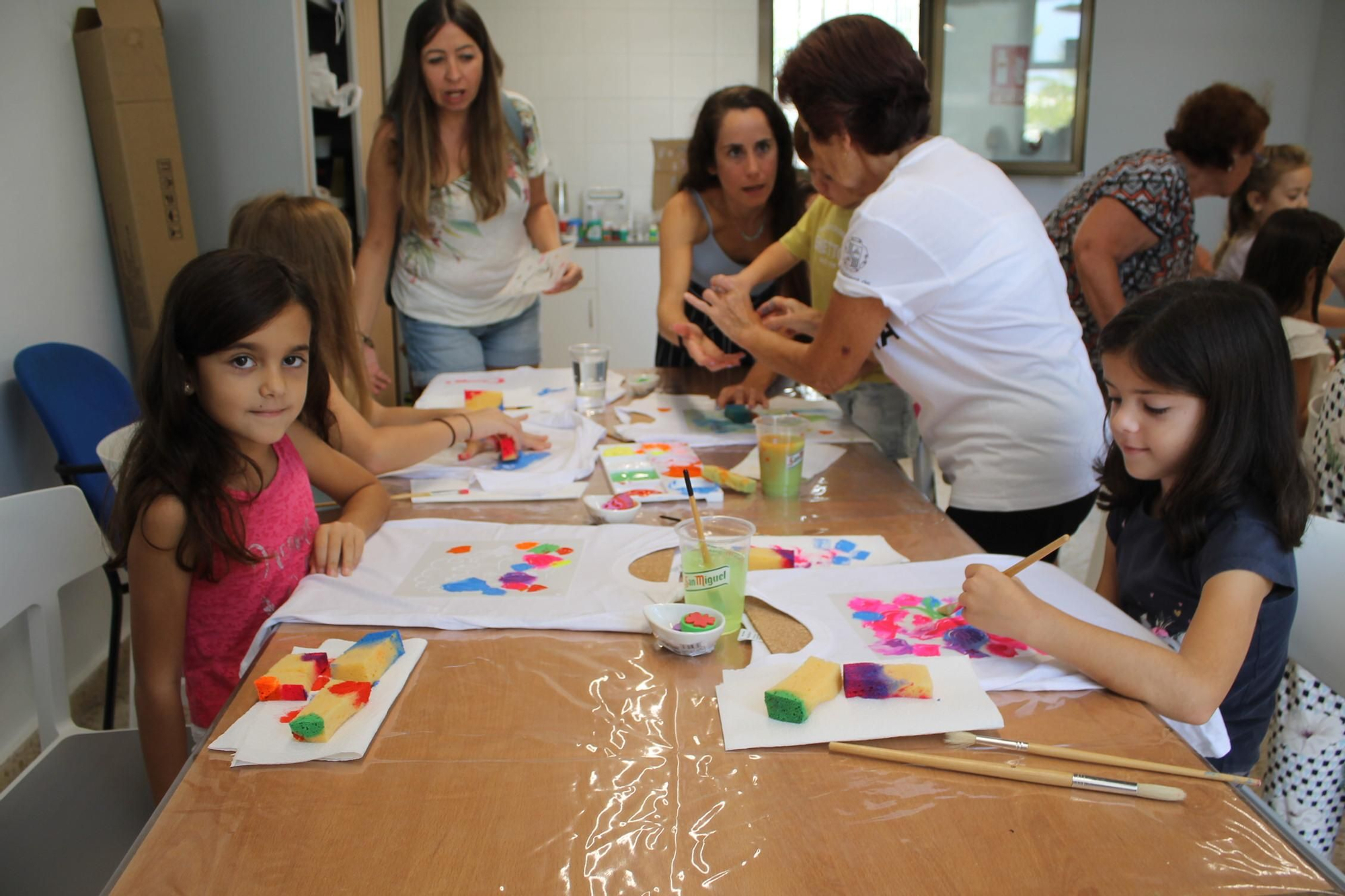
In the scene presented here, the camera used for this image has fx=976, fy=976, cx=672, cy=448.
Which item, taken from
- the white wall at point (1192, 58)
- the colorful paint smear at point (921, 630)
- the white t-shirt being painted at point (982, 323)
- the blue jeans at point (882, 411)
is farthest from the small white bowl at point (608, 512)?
the white wall at point (1192, 58)

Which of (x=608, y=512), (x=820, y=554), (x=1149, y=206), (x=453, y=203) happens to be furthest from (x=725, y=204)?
(x=820, y=554)

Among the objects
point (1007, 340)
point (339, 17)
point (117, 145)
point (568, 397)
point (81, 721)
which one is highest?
point (339, 17)

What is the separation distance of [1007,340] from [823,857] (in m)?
1.09

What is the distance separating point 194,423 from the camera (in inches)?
51.6

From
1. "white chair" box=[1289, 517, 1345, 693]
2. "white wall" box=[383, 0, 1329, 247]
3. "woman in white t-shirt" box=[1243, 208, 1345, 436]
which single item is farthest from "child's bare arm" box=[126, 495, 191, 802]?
"white wall" box=[383, 0, 1329, 247]

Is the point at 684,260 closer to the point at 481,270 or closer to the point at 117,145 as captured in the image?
the point at 481,270

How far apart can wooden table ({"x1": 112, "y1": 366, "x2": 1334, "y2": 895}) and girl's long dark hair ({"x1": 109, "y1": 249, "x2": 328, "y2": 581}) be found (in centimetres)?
36

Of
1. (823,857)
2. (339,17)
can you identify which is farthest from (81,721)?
(339,17)

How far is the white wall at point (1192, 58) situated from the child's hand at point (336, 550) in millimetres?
4873

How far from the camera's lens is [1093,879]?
73cm

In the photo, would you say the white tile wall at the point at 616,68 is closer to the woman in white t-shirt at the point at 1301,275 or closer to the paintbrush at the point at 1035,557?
the woman in white t-shirt at the point at 1301,275

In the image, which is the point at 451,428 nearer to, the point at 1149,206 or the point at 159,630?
the point at 159,630

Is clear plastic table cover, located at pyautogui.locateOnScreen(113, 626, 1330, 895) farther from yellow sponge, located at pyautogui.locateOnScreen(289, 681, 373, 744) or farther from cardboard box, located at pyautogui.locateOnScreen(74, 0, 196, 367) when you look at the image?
cardboard box, located at pyautogui.locateOnScreen(74, 0, 196, 367)

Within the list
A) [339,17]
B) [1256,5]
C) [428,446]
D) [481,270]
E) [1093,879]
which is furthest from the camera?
[1256,5]
